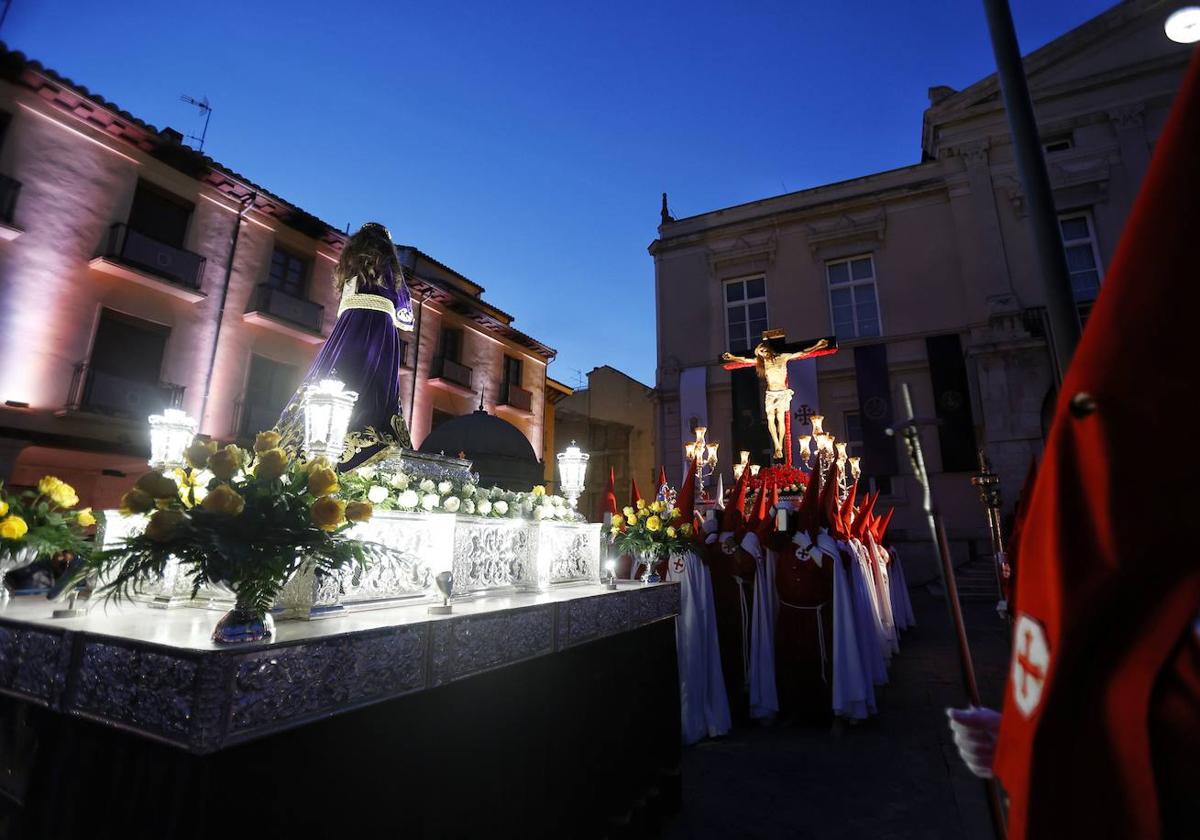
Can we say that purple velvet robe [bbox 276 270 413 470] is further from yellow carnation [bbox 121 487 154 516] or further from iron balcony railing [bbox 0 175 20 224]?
iron balcony railing [bbox 0 175 20 224]

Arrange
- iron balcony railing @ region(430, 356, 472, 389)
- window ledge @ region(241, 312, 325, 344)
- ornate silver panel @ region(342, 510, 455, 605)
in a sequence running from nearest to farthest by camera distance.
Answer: ornate silver panel @ region(342, 510, 455, 605) < window ledge @ region(241, 312, 325, 344) < iron balcony railing @ region(430, 356, 472, 389)

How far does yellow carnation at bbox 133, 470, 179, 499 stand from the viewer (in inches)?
67.0

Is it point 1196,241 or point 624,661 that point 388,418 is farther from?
point 1196,241

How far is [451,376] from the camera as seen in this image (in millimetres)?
17719

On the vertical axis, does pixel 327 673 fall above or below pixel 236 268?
below

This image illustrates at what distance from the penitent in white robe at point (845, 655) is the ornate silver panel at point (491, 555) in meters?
3.51

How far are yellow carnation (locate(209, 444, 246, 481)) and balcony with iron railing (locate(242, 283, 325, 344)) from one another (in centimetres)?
1300

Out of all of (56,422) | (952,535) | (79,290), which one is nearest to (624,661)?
(56,422)

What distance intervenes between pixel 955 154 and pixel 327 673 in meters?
20.5

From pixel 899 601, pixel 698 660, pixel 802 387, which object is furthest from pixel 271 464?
pixel 802 387

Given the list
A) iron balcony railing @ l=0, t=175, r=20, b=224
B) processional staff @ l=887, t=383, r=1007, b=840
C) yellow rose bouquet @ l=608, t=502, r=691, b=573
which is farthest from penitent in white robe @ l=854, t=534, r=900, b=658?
iron balcony railing @ l=0, t=175, r=20, b=224

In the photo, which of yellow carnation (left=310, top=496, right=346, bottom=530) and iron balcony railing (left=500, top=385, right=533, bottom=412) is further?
iron balcony railing (left=500, top=385, right=533, bottom=412)

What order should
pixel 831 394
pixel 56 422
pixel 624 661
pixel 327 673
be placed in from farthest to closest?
1. pixel 831 394
2. pixel 56 422
3. pixel 624 661
4. pixel 327 673

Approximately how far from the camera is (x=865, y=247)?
17.0m
